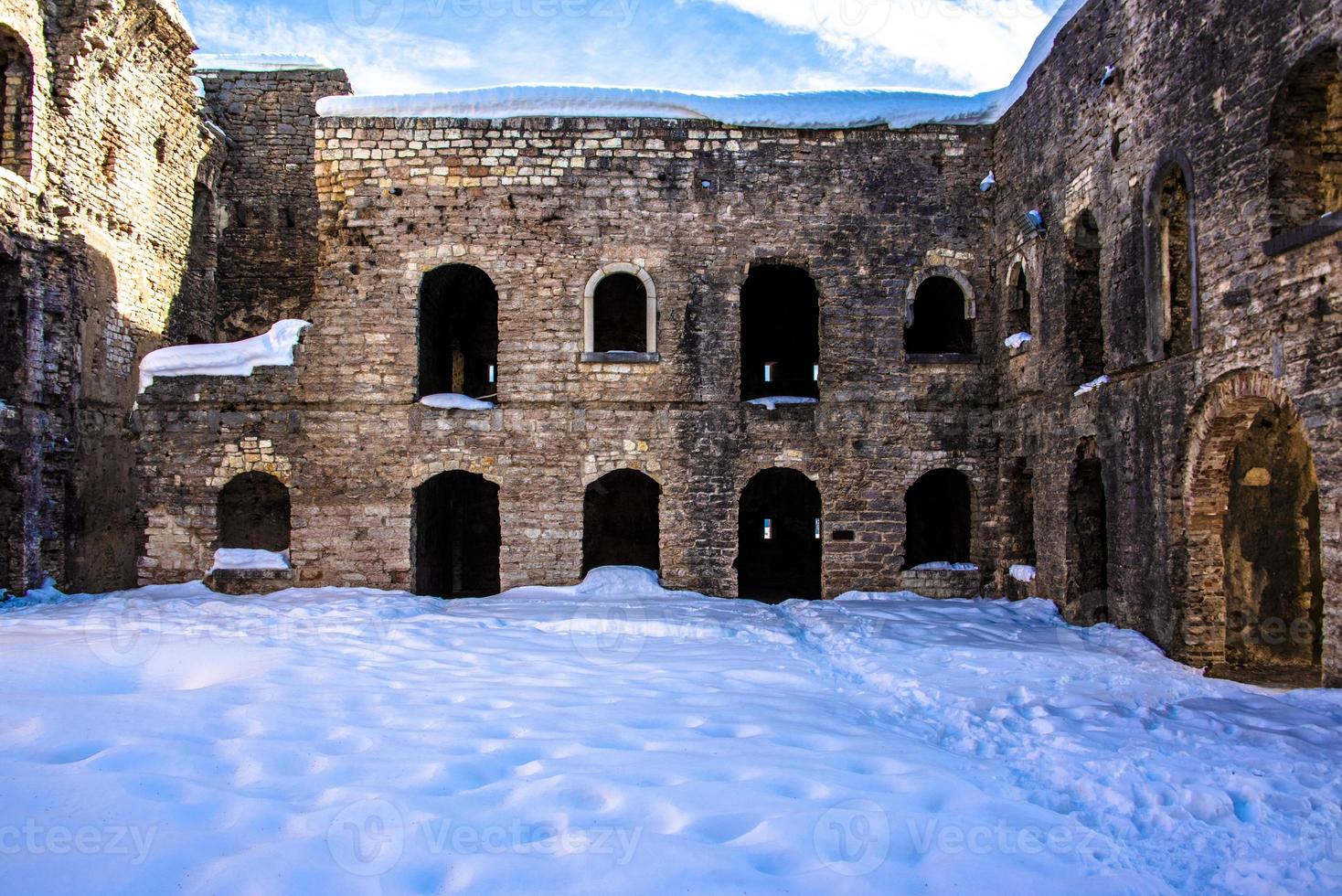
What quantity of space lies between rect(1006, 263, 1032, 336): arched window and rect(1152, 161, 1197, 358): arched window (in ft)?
9.47

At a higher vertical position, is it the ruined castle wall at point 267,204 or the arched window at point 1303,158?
the ruined castle wall at point 267,204

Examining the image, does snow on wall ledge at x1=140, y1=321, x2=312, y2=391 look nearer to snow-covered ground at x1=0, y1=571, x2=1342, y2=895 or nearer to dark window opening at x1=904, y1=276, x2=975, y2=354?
snow-covered ground at x1=0, y1=571, x2=1342, y2=895

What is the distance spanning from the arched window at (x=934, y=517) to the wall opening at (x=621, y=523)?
195 inches

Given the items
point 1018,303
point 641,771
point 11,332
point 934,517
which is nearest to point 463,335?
point 11,332

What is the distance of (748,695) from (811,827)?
2.39 meters

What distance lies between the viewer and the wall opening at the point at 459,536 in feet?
42.4

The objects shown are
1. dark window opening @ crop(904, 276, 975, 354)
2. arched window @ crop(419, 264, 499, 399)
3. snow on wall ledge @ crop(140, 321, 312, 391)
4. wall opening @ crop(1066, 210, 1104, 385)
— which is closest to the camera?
wall opening @ crop(1066, 210, 1104, 385)

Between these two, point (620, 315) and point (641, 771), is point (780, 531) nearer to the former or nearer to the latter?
point (620, 315)

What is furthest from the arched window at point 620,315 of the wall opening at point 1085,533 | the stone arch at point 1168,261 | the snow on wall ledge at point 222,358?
the stone arch at point 1168,261

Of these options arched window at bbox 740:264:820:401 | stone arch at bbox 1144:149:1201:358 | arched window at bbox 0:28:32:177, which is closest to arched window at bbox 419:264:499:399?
arched window at bbox 740:264:820:401

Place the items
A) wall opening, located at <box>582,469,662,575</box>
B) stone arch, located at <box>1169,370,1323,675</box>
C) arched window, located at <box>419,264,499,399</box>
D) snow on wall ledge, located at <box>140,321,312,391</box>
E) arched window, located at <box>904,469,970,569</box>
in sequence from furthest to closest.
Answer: wall opening, located at <box>582,469,662,575</box>
arched window, located at <box>904,469,970,569</box>
arched window, located at <box>419,264,499,399</box>
snow on wall ledge, located at <box>140,321,312,391</box>
stone arch, located at <box>1169,370,1323,675</box>

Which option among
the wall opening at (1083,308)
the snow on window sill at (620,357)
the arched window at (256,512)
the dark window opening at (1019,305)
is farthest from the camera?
the arched window at (256,512)

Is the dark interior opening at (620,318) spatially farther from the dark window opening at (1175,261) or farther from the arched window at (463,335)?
the dark window opening at (1175,261)

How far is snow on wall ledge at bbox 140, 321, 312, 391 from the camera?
11.7 meters
